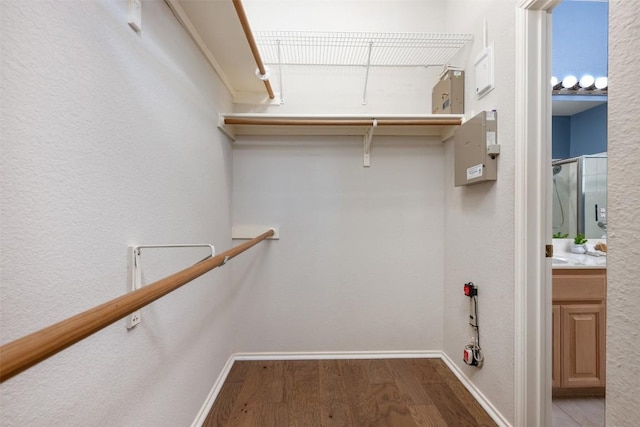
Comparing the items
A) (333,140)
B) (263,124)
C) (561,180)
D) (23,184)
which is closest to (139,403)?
(23,184)

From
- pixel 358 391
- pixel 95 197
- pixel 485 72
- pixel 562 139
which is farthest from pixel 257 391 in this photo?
pixel 562 139

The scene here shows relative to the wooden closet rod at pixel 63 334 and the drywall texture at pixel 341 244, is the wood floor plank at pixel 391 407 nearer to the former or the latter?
the drywall texture at pixel 341 244

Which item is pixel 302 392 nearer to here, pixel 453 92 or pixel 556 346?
pixel 556 346

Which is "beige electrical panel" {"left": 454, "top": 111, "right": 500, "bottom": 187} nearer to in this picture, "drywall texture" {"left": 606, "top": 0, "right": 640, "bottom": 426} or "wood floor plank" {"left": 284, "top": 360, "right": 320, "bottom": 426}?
"drywall texture" {"left": 606, "top": 0, "right": 640, "bottom": 426}

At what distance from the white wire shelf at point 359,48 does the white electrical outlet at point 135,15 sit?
909 mm

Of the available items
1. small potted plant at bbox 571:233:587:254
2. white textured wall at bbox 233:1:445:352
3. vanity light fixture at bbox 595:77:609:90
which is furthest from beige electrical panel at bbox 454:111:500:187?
vanity light fixture at bbox 595:77:609:90

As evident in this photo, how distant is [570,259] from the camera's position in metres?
1.85

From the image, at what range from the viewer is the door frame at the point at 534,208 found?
1283 millimetres

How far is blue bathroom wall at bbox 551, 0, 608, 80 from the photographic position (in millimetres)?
2008

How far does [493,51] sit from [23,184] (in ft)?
6.53

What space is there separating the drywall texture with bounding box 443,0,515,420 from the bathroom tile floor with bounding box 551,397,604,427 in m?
0.42

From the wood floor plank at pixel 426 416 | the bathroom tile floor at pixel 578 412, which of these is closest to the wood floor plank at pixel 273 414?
the wood floor plank at pixel 426 416

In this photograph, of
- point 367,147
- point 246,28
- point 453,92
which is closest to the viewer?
point 246,28

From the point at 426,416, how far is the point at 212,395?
122 centimetres
